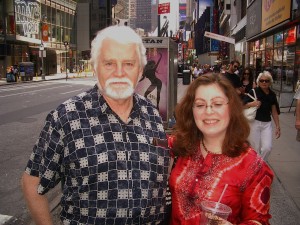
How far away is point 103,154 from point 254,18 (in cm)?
2548

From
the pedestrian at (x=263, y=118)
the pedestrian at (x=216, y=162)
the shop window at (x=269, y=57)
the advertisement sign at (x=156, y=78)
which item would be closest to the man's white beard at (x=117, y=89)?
the pedestrian at (x=216, y=162)

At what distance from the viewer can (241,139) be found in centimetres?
215

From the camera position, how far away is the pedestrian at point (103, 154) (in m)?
1.97

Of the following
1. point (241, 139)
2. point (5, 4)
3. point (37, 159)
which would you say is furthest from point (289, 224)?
point (5, 4)

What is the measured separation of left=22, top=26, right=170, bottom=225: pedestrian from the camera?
1.97 metres

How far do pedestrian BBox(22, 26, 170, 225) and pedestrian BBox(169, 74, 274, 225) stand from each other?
0.59 ft

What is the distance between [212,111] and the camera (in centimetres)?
211

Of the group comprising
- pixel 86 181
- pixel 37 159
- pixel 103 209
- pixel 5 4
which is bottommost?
pixel 103 209

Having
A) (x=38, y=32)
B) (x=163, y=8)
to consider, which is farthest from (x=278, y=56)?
(x=38, y=32)

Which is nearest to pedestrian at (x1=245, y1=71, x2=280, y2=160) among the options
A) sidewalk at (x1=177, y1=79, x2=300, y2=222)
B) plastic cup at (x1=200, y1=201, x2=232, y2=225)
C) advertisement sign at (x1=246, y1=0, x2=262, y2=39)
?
sidewalk at (x1=177, y1=79, x2=300, y2=222)

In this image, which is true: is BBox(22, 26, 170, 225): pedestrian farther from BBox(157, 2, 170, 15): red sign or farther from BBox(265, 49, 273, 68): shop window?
BBox(265, 49, 273, 68): shop window

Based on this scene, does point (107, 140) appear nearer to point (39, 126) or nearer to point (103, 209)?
point (103, 209)

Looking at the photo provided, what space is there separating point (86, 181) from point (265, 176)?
0.98m

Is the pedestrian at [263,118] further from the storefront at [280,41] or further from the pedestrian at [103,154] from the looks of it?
the storefront at [280,41]
